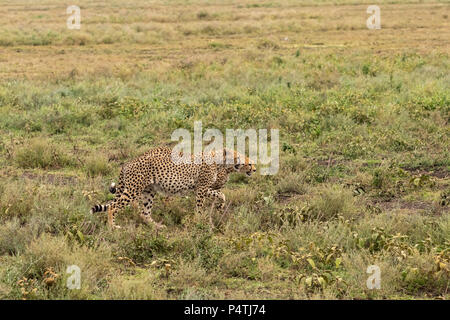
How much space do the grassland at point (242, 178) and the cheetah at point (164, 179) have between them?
21 cm

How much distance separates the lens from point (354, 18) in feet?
115

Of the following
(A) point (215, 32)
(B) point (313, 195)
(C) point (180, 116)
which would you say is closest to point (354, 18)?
(A) point (215, 32)

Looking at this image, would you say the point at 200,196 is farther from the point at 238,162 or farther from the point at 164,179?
the point at 238,162

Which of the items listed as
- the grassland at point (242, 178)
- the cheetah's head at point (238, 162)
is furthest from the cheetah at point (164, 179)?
the grassland at point (242, 178)

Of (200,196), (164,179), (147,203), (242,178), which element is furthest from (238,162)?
(242,178)

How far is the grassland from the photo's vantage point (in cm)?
593

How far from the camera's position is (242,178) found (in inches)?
368

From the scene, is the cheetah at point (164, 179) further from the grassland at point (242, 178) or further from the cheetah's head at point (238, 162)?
the grassland at point (242, 178)

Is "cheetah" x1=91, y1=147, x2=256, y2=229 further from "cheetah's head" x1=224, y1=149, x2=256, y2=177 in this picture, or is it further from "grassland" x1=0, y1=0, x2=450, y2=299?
"grassland" x1=0, y1=0, x2=450, y2=299

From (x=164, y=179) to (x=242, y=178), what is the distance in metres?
2.06

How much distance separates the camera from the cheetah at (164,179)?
24.5ft

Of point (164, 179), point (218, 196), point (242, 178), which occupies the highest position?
point (164, 179)

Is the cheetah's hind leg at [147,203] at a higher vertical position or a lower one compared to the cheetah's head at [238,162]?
lower

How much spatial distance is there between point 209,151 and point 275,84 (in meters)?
7.96
